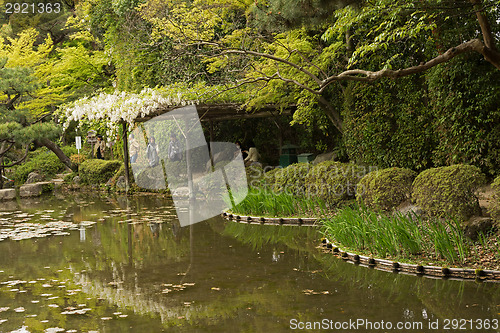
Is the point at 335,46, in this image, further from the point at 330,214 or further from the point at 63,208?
the point at 63,208

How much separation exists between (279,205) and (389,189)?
9.16 feet

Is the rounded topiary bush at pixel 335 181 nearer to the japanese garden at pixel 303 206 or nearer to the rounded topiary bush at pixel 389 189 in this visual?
the japanese garden at pixel 303 206

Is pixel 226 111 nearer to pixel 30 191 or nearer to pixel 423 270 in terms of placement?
pixel 30 191

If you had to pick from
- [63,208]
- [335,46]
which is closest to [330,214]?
[335,46]

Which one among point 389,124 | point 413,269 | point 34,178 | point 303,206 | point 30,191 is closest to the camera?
point 413,269

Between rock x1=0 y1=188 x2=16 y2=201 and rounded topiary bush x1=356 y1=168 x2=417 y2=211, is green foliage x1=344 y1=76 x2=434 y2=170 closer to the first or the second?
rounded topiary bush x1=356 y1=168 x2=417 y2=211

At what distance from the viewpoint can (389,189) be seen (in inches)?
321

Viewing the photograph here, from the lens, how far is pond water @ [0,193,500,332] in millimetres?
4633

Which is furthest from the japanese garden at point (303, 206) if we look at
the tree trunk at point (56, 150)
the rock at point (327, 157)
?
the tree trunk at point (56, 150)

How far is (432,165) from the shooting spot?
34.0ft

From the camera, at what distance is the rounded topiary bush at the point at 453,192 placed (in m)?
6.71

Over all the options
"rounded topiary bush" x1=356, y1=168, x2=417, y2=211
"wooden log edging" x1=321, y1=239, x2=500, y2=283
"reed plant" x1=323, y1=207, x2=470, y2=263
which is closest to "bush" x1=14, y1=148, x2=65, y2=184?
"rounded topiary bush" x1=356, y1=168, x2=417, y2=211

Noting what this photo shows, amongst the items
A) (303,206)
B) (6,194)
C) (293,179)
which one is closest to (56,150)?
(6,194)

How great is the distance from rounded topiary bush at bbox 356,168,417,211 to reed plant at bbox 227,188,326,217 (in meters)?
1.42
